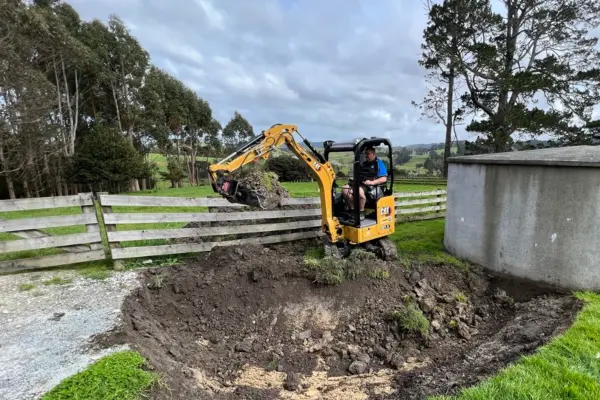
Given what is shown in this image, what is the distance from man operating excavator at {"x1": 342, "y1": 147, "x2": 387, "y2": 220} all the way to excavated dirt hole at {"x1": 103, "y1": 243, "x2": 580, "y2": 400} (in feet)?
4.73

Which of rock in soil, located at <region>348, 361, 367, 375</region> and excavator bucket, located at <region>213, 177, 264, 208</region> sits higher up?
excavator bucket, located at <region>213, 177, 264, 208</region>

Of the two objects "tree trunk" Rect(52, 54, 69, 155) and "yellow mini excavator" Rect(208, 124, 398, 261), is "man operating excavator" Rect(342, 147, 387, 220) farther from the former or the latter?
"tree trunk" Rect(52, 54, 69, 155)

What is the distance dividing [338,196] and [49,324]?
4935mm

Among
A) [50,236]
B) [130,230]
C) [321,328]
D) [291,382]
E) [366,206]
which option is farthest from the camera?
[366,206]

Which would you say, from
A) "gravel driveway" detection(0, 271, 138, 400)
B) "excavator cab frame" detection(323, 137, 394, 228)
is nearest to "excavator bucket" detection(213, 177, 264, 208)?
"excavator cab frame" detection(323, 137, 394, 228)

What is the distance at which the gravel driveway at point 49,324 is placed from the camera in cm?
282

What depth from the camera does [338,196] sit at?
6438mm

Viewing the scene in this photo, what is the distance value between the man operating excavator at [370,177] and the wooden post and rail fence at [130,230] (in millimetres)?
1880

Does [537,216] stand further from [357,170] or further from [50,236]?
[50,236]

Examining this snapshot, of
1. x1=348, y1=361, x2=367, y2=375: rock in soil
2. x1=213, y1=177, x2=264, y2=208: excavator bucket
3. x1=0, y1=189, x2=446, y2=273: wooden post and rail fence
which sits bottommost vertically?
x1=348, y1=361, x2=367, y2=375: rock in soil

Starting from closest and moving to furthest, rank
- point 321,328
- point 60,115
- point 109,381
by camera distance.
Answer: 1. point 109,381
2. point 321,328
3. point 60,115

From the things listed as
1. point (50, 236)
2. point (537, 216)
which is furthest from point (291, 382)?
point (537, 216)

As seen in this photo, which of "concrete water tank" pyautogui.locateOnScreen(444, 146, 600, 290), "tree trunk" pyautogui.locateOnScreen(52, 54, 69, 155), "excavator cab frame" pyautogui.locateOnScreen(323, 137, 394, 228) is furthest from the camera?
"tree trunk" pyautogui.locateOnScreen(52, 54, 69, 155)

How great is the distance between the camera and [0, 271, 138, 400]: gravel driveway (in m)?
2.82
